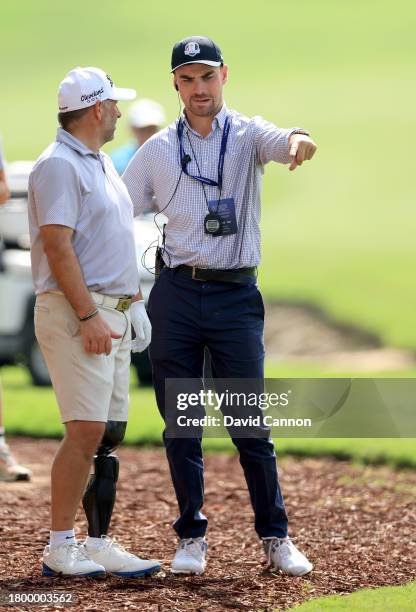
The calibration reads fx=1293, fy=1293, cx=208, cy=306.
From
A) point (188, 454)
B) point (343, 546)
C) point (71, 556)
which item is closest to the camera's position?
point (71, 556)

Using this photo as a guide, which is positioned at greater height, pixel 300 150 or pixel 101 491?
pixel 300 150

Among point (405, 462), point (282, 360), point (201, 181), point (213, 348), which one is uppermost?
point (201, 181)

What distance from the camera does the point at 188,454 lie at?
6.21 metres

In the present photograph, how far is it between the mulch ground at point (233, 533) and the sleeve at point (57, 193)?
1609mm

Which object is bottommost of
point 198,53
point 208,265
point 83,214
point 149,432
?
point 149,432

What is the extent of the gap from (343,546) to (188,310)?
1.75 m

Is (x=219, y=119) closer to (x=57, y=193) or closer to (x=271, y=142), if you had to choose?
(x=271, y=142)

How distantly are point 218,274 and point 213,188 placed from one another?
0.41 metres

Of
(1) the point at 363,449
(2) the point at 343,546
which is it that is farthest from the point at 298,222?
(2) the point at 343,546

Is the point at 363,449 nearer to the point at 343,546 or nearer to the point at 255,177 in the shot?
the point at 343,546

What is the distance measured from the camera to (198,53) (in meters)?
6.05

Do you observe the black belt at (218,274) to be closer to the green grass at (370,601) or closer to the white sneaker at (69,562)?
the white sneaker at (69,562)

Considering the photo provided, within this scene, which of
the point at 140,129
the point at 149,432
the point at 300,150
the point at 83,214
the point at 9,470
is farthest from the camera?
the point at 140,129

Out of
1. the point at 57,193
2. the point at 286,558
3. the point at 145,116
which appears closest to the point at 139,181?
the point at 57,193
